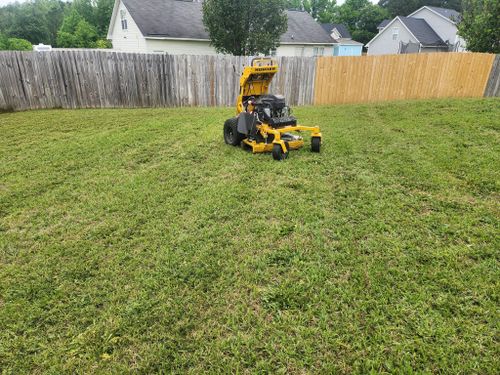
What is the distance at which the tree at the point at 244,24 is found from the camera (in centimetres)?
1661

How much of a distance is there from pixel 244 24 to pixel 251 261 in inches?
659

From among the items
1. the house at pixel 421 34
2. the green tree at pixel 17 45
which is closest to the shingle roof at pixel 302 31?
the house at pixel 421 34

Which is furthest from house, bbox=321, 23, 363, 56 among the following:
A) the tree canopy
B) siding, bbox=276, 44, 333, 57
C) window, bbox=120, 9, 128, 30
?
the tree canopy

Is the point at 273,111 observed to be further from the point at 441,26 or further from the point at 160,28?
the point at 441,26

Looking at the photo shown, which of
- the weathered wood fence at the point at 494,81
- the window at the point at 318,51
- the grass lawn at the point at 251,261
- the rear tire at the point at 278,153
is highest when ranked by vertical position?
the window at the point at 318,51

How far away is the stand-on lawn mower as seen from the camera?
215 inches

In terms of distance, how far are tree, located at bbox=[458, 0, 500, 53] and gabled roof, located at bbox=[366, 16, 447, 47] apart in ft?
62.7

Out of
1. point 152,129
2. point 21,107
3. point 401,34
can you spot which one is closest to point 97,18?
point 401,34

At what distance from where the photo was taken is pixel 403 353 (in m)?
2.03

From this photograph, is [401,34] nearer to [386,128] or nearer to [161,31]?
[161,31]

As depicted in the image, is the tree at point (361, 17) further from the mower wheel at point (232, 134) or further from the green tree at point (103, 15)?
the mower wheel at point (232, 134)

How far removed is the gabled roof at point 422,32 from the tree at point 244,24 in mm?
20408

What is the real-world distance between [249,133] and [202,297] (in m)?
3.69

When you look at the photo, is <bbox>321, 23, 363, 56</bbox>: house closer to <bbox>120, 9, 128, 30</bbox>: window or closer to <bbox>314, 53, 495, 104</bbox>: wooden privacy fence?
<bbox>120, 9, 128, 30</bbox>: window
